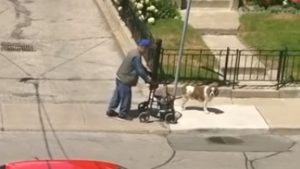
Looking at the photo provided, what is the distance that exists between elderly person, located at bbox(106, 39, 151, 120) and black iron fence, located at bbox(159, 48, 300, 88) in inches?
91.7

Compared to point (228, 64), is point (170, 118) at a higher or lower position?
higher

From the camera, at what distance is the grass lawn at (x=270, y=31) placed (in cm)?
1947

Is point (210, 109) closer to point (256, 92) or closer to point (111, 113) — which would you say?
point (256, 92)

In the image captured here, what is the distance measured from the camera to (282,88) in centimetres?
1636

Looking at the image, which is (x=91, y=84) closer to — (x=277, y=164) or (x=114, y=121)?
(x=114, y=121)

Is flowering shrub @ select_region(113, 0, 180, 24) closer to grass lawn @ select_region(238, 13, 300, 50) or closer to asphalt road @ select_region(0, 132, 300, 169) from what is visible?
grass lawn @ select_region(238, 13, 300, 50)

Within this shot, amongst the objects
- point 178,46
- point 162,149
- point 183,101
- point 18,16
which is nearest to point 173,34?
point 178,46

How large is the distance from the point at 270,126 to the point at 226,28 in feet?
22.1

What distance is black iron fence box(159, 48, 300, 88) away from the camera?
1667 centimetres

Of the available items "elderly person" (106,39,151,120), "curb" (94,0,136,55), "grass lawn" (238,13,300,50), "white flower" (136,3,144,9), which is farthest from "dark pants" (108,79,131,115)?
"white flower" (136,3,144,9)

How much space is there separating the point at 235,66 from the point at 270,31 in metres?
3.90

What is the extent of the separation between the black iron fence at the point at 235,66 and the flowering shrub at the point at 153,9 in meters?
2.38

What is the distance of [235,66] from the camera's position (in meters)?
16.9

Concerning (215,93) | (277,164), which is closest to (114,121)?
(215,93)
